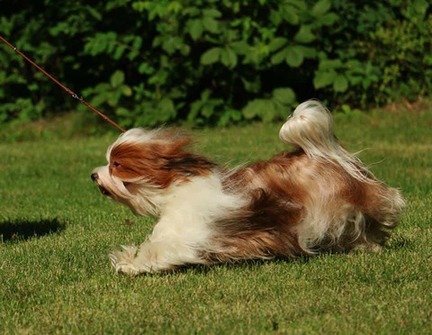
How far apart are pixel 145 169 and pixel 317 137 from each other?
94 cm

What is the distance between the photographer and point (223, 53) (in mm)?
12805

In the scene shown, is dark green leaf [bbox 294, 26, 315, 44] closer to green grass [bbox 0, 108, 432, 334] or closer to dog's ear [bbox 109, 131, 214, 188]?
green grass [bbox 0, 108, 432, 334]

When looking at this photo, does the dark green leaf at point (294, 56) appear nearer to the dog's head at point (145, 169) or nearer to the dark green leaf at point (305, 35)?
the dark green leaf at point (305, 35)

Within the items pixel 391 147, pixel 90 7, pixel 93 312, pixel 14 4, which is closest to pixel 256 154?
pixel 391 147

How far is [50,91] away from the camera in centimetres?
1458

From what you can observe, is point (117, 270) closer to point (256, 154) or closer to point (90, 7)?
point (256, 154)

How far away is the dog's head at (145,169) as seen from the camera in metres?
5.64

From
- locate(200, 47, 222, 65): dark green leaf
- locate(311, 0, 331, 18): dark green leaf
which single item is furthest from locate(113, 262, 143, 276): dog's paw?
locate(311, 0, 331, 18): dark green leaf

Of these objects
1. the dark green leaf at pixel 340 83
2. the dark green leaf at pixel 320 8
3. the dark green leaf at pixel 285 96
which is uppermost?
the dark green leaf at pixel 320 8

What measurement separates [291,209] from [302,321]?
3.68ft

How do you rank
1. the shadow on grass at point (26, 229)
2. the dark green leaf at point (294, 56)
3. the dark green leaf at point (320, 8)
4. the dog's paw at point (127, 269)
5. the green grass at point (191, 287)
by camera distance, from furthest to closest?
1. the dark green leaf at point (320, 8)
2. the dark green leaf at point (294, 56)
3. the shadow on grass at point (26, 229)
4. the dog's paw at point (127, 269)
5. the green grass at point (191, 287)

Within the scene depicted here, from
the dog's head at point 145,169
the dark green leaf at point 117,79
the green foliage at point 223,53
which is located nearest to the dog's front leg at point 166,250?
the dog's head at point 145,169

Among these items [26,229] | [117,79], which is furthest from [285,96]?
[26,229]

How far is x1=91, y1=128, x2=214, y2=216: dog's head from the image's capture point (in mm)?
5645
